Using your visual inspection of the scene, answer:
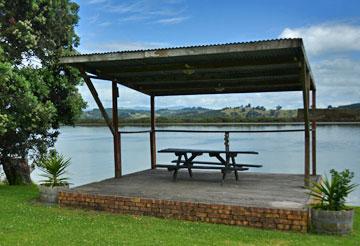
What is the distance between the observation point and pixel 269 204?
5797 mm

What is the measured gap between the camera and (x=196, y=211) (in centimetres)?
595

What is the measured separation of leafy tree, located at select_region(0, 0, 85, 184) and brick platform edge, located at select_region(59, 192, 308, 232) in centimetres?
255

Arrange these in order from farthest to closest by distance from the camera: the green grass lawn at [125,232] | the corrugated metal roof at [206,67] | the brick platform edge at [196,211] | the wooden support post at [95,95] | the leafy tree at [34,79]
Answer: the leafy tree at [34,79]
the wooden support post at [95,95]
the corrugated metal roof at [206,67]
the brick platform edge at [196,211]
the green grass lawn at [125,232]

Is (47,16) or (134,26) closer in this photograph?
(47,16)

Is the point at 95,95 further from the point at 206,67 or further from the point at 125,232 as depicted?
the point at 125,232

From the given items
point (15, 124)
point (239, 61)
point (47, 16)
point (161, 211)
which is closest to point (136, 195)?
point (161, 211)

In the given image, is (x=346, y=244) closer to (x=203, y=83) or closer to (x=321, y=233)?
(x=321, y=233)

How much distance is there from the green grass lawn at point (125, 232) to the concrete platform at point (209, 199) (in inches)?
6.8

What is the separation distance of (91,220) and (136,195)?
0.89 meters

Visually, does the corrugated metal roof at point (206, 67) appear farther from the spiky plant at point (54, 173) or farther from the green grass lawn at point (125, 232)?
the green grass lawn at point (125, 232)

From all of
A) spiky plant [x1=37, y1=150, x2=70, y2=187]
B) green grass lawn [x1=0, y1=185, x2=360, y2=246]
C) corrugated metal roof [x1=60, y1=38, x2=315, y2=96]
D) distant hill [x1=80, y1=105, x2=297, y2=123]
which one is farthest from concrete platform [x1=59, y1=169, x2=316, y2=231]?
distant hill [x1=80, y1=105, x2=297, y2=123]

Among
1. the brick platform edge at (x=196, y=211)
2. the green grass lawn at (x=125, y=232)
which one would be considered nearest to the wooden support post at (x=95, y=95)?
the brick platform edge at (x=196, y=211)

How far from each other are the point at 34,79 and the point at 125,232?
4.97m

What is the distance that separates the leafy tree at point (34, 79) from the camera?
8.59 meters
